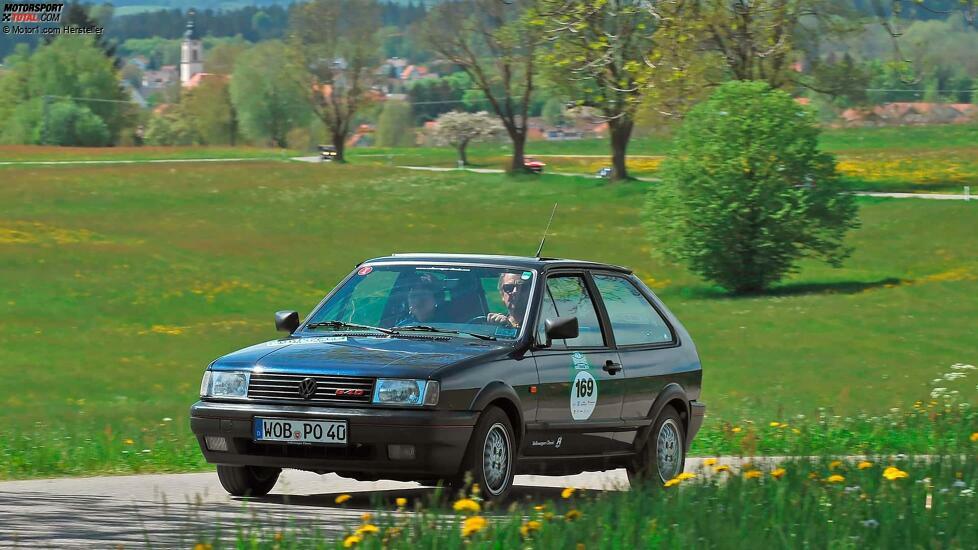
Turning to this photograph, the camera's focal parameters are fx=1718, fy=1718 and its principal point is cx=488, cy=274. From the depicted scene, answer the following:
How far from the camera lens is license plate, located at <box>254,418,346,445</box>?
30.7ft

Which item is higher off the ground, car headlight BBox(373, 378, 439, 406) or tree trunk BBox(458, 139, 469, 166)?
car headlight BBox(373, 378, 439, 406)

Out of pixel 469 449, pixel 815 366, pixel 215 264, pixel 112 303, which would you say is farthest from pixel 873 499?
pixel 215 264

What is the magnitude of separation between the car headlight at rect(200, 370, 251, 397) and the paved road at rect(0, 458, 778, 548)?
62 cm

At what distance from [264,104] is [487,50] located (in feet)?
192

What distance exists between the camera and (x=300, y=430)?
31.0ft

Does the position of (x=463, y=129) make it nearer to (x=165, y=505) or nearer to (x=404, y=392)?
(x=404, y=392)

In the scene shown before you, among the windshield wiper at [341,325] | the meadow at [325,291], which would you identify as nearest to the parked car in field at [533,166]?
the meadow at [325,291]

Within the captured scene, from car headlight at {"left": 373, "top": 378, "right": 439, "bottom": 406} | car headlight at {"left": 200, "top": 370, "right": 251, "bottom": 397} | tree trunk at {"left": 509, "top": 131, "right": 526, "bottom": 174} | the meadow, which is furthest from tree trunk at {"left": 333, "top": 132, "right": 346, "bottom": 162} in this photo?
car headlight at {"left": 373, "top": 378, "right": 439, "bottom": 406}

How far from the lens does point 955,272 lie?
200 ft

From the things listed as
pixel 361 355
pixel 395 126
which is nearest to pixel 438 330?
pixel 361 355

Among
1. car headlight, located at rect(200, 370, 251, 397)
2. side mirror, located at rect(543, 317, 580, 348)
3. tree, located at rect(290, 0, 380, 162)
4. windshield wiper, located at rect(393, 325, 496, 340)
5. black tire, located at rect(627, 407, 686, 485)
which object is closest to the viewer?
car headlight, located at rect(200, 370, 251, 397)

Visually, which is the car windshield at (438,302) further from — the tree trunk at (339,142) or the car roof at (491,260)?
the tree trunk at (339,142)

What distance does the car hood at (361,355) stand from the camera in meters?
9.46

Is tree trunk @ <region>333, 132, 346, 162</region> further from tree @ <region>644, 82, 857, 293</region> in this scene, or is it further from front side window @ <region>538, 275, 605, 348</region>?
front side window @ <region>538, 275, 605, 348</region>
